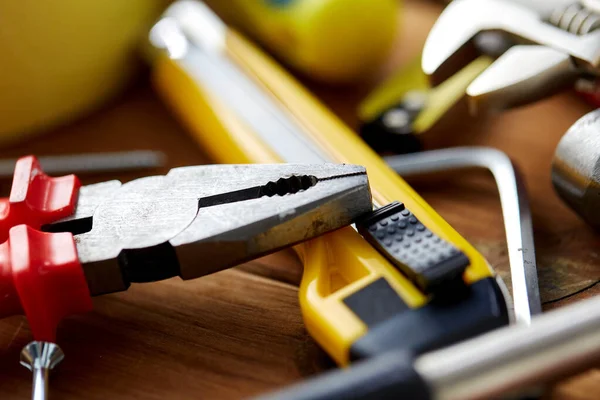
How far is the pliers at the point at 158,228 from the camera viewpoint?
357mm

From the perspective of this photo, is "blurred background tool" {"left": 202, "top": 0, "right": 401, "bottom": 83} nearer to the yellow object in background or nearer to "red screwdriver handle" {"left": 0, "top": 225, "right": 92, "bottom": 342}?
the yellow object in background

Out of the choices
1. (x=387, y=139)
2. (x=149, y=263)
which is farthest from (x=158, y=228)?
(x=387, y=139)

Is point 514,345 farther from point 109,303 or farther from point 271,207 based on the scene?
point 109,303

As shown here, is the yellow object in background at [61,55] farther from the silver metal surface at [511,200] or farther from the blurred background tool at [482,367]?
the blurred background tool at [482,367]

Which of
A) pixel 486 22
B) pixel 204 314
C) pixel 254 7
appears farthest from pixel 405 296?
pixel 254 7

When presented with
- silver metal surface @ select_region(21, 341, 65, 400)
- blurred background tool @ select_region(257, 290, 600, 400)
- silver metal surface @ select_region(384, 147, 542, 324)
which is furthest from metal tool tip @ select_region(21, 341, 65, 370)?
silver metal surface @ select_region(384, 147, 542, 324)

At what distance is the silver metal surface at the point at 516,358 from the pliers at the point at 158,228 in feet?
0.37

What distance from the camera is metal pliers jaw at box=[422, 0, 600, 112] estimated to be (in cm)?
45

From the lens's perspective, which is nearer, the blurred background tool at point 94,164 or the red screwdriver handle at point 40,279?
the red screwdriver handle at point 40,279

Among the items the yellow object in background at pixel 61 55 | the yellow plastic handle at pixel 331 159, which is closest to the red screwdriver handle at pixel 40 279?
the yellow plastic handle at pixel 331 159

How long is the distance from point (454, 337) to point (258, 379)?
120 mm

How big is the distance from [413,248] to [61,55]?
1.22 ft

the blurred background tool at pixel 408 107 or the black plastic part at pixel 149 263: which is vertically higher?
the blurred background tool at pixel 408 107

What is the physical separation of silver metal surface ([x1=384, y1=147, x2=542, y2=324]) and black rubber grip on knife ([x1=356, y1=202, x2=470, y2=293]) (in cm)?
6
